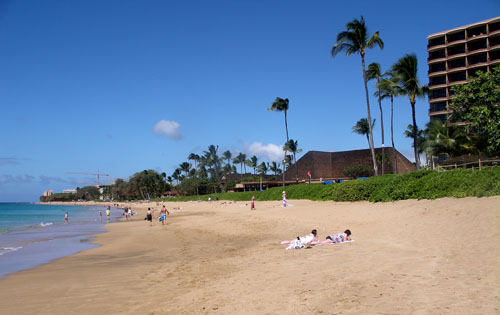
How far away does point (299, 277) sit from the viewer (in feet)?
22.9

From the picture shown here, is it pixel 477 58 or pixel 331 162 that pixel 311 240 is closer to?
pixel 331 162

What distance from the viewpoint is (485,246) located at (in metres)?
8.14

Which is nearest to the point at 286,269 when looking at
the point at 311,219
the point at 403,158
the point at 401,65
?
the point at 311,219

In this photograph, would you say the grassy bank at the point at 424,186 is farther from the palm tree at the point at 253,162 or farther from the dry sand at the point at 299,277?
the palm tree at the point at 253,162

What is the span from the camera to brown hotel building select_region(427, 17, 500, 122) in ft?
164

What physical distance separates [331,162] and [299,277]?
5355 cm

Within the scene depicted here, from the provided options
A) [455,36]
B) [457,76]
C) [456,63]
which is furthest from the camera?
[455,36]

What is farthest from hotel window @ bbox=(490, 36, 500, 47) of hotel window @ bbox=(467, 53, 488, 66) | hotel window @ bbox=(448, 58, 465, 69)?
hotel window @ bbox=(448, 58, 465, 69)

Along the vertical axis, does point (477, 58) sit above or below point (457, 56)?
below

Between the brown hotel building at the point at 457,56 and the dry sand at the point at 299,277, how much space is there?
46.7m

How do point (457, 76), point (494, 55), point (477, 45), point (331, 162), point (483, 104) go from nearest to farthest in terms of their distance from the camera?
point (483, 104) → point (494, 55) → point (477, 45) → point (457, 76) → point (331, 162)

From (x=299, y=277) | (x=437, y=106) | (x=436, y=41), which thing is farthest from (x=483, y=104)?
(x=436, y=41)

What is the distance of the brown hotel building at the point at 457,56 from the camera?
4997 centimetres

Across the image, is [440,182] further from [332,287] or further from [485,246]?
[332,287]
